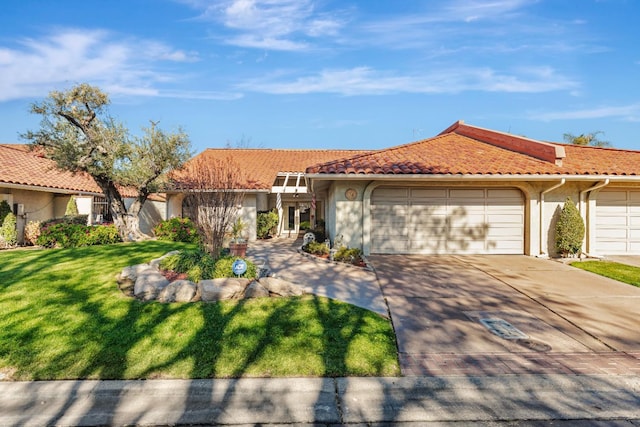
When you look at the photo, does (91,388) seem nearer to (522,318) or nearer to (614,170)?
(522,318)

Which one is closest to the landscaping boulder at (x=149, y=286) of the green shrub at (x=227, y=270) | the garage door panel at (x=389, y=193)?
the green shrub at (x=227, y=270)

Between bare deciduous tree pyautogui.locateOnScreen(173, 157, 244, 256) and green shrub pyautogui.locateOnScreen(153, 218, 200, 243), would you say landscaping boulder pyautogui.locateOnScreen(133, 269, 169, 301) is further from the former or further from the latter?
green shrub pyautogui.locateOnScreen(153, 218, 200, 243)

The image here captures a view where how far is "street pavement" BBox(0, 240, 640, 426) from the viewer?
3.14 metres

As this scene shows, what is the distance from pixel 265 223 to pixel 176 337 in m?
13.6

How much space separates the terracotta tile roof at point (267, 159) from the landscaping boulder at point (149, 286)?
11719 millimetres

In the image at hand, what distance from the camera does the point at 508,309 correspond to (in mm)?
5820

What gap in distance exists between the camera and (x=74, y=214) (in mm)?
16531

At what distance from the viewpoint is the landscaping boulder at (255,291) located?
19.9ft

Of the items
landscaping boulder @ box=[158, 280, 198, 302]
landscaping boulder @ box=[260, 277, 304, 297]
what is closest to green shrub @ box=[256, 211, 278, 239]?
landscaping boulder @ box=[260, 277, 304, 297]

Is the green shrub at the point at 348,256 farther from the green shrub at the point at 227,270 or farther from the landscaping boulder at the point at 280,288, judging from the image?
the landscaping boulder at the point at 280,288

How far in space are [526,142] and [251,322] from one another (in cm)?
1223

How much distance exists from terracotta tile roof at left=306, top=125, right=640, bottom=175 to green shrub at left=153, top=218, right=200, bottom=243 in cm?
815

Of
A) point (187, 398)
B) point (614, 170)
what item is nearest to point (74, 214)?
point (187, 398)

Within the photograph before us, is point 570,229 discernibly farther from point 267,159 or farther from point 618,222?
point 267,159
